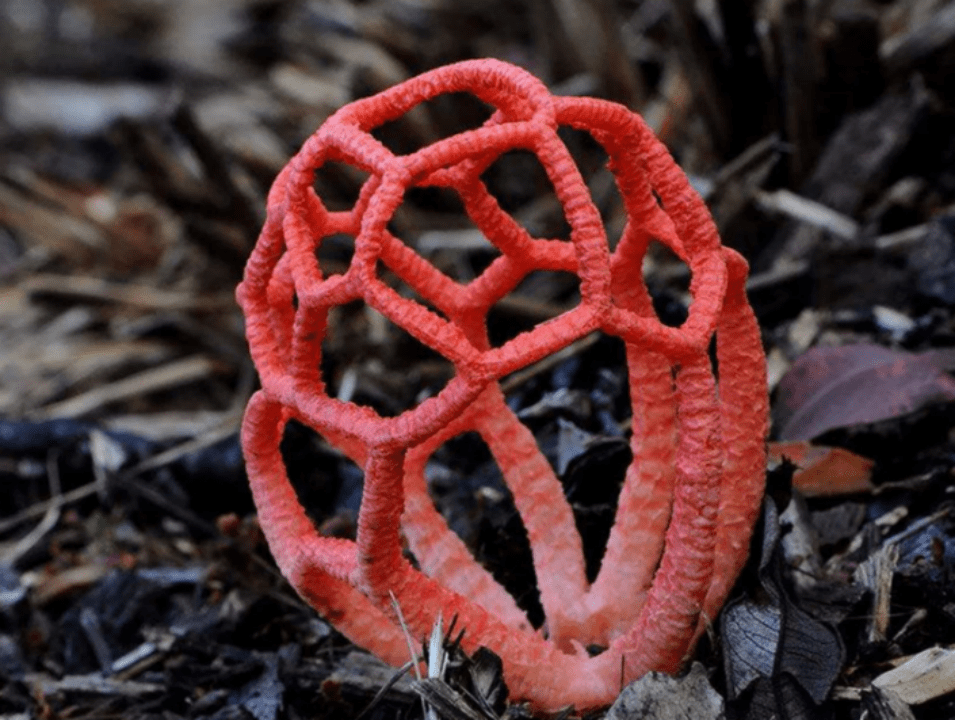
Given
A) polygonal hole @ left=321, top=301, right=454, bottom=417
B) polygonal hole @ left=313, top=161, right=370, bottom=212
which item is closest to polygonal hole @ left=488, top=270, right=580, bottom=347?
polygonal hole @ left=321, top=301, right=454, bottom=417

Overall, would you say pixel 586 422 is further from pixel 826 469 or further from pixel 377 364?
pixel 377 364

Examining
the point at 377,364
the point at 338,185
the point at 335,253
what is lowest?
the point at 377,364

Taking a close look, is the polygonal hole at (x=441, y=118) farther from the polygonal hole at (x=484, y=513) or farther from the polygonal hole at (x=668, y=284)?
the polygonal hole at (x=484, y=513)

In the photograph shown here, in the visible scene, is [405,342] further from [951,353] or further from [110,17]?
[110,17]

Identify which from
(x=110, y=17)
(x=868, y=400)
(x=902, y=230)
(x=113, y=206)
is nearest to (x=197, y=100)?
(x=113, y=206)

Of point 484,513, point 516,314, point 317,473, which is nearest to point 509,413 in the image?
point 484,513

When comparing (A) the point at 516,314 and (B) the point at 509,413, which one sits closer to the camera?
(B) the point at 509,413

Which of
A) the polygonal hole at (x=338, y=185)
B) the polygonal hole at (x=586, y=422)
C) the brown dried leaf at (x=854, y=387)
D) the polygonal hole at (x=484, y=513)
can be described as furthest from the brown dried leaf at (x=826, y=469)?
the polygonal hole at (x=338, y=185)
